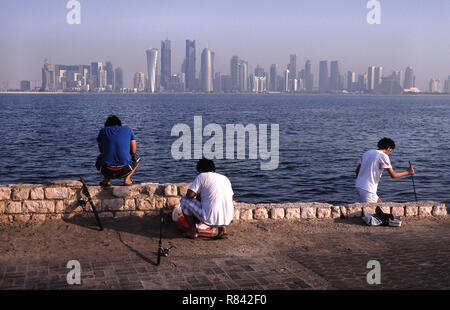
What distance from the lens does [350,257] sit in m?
6.84

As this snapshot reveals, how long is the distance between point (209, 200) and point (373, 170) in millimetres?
3465

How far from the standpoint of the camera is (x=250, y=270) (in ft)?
20.5

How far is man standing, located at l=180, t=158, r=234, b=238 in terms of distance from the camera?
7344 mm

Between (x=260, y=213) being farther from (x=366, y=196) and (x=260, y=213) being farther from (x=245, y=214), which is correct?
(x=366, y=196)

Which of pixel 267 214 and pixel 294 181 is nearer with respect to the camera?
pixel 267 214

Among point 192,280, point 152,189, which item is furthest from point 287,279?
point 152,189

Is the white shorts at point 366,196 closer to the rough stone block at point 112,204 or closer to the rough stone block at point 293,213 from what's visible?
the rough stone block at point 293,213

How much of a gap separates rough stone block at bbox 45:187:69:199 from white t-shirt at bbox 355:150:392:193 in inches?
213

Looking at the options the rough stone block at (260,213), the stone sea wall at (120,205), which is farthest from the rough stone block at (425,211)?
the rough stone block at (260,213)

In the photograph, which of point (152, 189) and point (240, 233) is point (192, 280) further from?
point (152, 189)

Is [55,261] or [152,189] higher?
[152,189]

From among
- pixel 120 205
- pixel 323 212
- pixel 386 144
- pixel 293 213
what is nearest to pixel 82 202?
pixel 120 205
